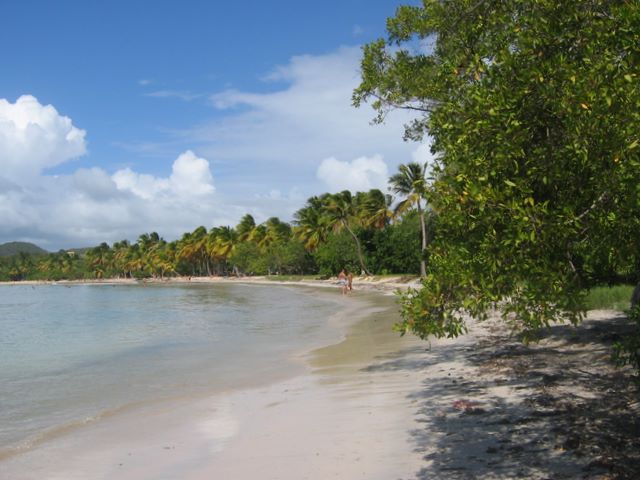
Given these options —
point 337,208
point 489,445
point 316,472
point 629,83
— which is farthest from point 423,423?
point 337,208

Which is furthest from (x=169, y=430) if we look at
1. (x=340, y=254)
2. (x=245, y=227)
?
(x=245, y=227)

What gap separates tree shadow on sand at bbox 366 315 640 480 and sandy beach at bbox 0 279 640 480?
2 centimetres

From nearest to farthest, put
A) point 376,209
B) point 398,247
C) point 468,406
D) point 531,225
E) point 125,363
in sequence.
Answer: point 531,225 → point 468,406 → point 125,363 → point 398,247 → point 376,209

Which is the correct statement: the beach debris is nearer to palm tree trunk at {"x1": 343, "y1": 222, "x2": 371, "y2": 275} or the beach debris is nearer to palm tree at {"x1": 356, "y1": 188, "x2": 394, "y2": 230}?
palm tree trunk at {"x1": 343, "y1": 222, "x2": 371, "y2": 275}

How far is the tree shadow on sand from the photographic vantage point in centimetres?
517

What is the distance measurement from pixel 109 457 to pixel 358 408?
3434 mm

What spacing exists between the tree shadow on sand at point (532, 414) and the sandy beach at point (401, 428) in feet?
0.07

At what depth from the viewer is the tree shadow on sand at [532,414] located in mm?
5168

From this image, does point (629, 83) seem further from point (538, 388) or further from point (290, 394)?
point (290, 394)

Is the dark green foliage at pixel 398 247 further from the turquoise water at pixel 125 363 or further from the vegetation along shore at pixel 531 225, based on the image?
→ the vegetation along shore at pixel 531 225

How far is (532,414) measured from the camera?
6613 mm

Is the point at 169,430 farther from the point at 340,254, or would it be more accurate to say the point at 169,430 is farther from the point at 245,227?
the point at 245,227

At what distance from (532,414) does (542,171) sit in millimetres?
3963

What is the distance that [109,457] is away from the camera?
277 inches
